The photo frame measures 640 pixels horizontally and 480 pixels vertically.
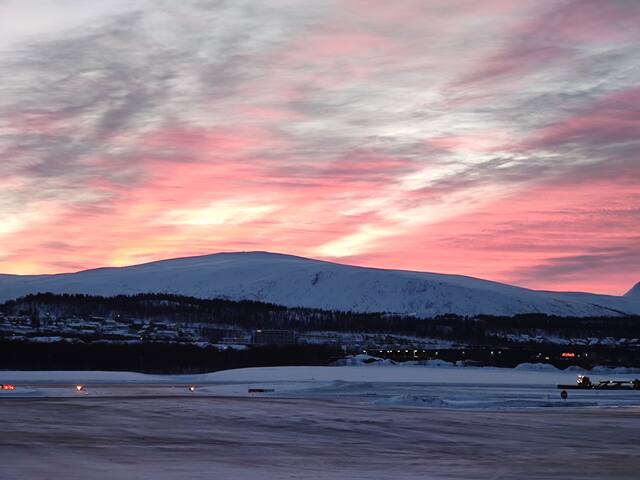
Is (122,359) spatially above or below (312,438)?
above

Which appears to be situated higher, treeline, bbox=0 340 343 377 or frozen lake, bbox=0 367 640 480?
treeline, bbox=0 340 343 377

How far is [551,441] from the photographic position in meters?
44.1

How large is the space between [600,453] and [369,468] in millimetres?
11430

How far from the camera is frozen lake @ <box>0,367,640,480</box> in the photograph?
32938 millimetres

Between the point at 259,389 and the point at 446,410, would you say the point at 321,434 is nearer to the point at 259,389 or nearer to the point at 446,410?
the point at 446,410

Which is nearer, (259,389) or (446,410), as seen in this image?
(446,410)

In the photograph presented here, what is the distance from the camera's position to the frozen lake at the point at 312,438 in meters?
32.9

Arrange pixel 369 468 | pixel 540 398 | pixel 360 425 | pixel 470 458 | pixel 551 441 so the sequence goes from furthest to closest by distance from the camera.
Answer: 1. pixel 540 398
2. pixel 360 425
3. pixel 551 441
4. pixel 470 458
5. pixel 369 468

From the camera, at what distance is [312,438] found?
4353 centimetres

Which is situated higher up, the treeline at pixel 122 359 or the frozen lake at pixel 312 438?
the treeline at pixel 122 359

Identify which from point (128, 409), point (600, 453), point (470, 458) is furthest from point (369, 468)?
point (128, 409)

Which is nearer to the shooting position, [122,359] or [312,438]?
[312,438]

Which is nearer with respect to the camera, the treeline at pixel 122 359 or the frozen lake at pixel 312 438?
the frozen lake at pixel 312 438

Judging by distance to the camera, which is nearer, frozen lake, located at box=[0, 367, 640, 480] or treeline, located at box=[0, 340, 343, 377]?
frozen lake, located at box=[0, 367, 640, 480]
